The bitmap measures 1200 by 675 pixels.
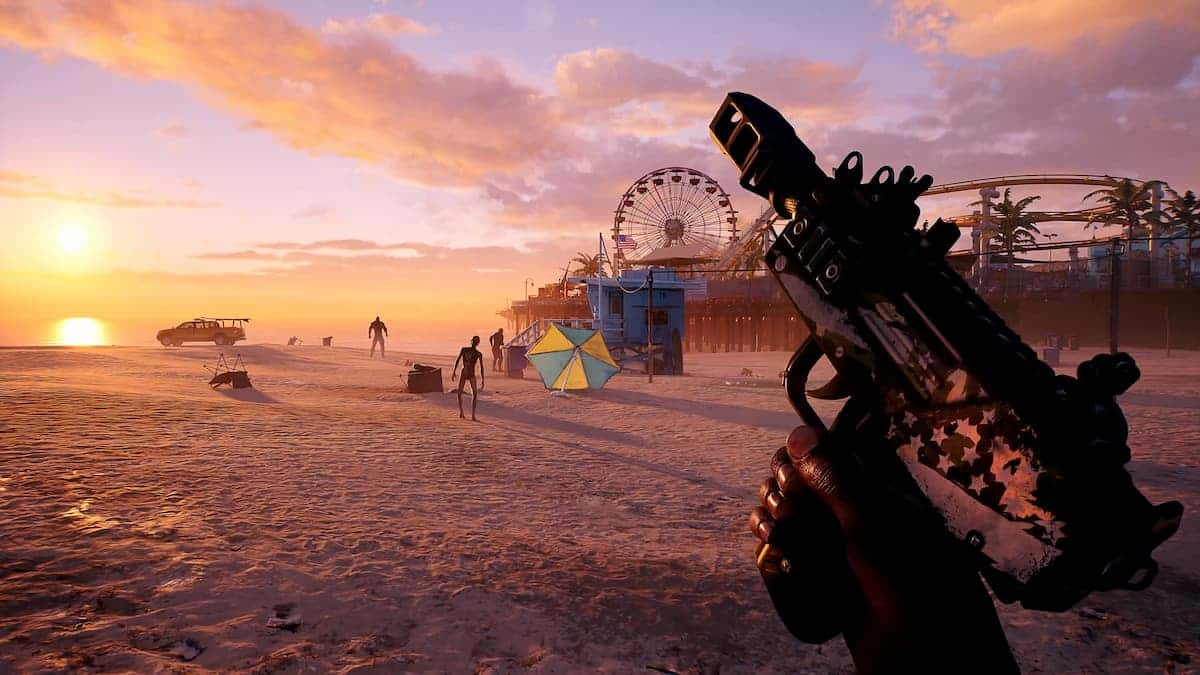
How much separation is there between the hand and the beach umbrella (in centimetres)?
1558

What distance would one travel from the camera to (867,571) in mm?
1928

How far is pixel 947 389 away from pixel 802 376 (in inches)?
24.1

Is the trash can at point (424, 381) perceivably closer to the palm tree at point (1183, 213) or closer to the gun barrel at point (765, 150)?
the gun barrel at point (765, 150)

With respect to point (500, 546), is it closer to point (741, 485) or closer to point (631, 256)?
point (741, 485)

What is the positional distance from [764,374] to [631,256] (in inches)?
1106

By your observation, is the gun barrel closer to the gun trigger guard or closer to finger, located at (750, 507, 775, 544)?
the gun trigger guard

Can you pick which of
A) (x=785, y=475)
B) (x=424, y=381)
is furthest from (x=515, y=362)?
(x=785, y=475)

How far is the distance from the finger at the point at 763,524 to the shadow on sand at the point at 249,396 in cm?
1599

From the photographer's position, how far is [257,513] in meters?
6.27

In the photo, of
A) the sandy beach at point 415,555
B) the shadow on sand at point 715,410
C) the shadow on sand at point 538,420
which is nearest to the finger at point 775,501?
the sandy beach at point 415,555

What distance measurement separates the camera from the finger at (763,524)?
209 cm

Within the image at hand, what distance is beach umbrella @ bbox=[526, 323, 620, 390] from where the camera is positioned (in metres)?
17.8

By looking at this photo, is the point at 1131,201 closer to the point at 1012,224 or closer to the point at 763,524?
the point at 1012,224

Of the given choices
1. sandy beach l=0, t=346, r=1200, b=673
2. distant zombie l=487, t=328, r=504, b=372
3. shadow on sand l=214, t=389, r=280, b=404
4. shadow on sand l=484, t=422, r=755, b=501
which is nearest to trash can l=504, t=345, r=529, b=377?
distant zombie l=487, t=328, r=504, b=372
